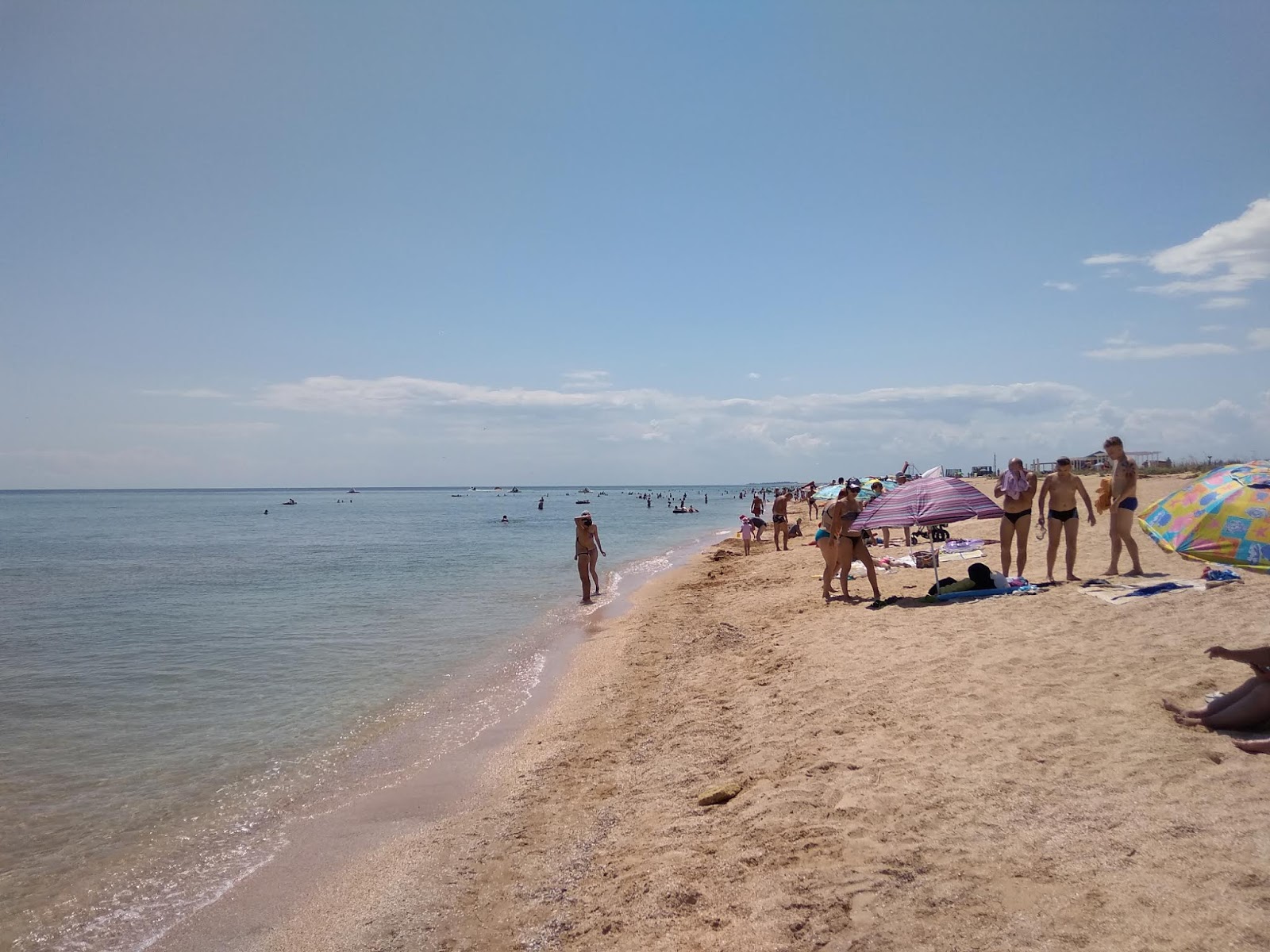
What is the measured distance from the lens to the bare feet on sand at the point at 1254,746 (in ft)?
12.8

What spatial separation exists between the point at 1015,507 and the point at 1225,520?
4.51 metres

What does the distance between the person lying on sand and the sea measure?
5942mm

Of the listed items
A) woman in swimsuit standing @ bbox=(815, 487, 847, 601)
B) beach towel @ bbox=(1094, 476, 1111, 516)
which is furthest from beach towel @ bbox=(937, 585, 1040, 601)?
beach towel @ bbox=(1094, 476, 1111, 516)

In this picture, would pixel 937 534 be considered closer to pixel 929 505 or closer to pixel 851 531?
pixel 851 531

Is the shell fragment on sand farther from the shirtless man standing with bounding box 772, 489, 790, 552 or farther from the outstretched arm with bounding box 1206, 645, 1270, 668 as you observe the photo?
the shirtless man standing with bounding box 772, 489, 790, 552

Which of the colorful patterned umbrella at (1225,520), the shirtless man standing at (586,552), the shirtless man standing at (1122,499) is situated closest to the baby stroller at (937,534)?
the shirtless man standing at (1122,499)

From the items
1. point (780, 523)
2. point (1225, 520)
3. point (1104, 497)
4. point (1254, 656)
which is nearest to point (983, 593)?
point (1104, 497)

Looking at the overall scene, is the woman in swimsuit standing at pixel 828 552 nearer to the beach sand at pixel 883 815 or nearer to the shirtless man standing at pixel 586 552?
the beach sand at pixel 883 815

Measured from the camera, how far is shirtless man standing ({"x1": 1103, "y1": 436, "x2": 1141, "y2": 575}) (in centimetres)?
878

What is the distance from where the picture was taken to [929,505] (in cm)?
880

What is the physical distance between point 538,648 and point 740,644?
11.6ft

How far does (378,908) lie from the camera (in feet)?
13.7

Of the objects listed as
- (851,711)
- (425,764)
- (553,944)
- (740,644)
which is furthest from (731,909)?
(740,644)

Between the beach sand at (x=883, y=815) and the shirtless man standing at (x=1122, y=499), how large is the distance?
156 cm
